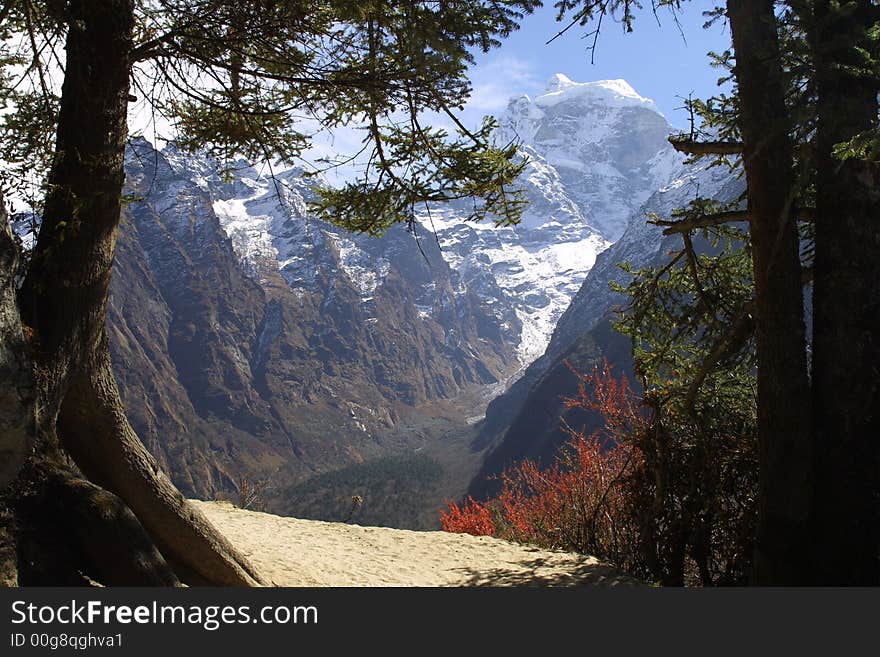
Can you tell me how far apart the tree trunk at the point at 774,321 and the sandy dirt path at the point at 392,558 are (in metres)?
2.45

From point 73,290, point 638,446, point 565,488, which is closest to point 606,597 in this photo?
point 638,446

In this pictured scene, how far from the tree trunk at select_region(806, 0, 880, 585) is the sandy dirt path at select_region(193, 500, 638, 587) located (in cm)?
268

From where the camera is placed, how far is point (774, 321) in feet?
15.7

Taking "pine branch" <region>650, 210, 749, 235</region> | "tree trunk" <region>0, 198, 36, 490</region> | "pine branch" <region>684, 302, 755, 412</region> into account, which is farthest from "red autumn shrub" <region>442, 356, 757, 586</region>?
"tree trunk" <region>0, 198, 36, 490</region>

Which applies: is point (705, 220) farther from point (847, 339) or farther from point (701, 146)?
point (847, 339)

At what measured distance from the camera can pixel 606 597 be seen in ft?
13.8

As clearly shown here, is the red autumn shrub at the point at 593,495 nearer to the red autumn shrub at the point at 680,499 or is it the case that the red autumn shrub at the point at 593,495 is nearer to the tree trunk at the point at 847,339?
the red autumn shrub at the point at 680,499

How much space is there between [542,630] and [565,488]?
5.98 meters

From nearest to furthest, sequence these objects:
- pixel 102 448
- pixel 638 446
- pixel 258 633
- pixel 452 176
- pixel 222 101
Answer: pixel 258 633 → pixel 102 448 → pixel 222 101 → pixel 452 176 → pixel 638 446

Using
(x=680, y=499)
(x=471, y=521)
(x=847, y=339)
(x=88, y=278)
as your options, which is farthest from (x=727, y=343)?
(x=471, y=521)

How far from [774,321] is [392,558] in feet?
17.6

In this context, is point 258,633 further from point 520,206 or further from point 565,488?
point 565,488

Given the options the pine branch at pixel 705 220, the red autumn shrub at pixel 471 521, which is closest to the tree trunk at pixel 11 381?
the pine branch at pixel 705 220

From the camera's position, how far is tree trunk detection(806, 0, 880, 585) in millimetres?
4535
